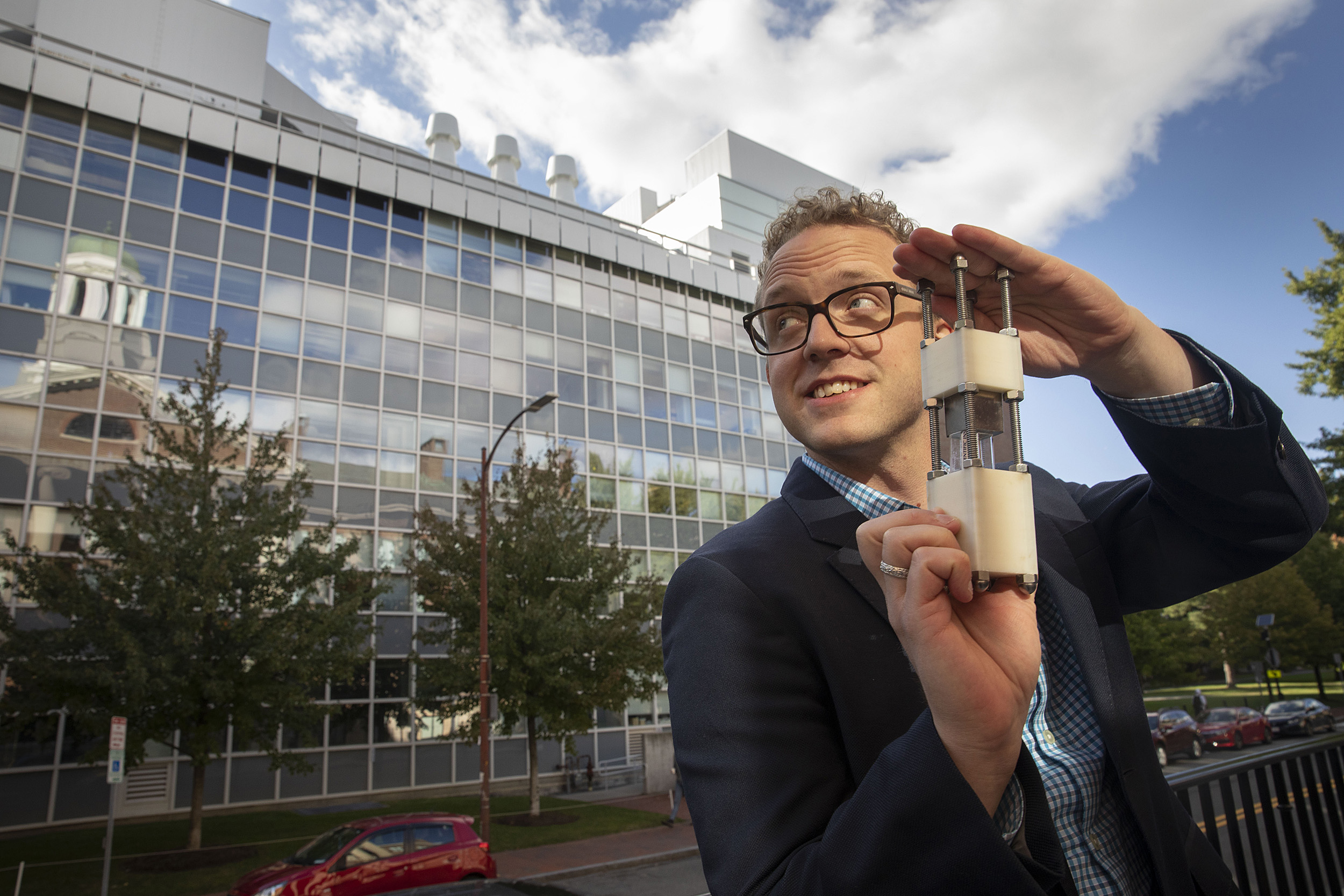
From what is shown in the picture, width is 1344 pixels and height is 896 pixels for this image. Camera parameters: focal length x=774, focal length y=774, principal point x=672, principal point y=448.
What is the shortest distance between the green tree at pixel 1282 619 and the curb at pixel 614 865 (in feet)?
125

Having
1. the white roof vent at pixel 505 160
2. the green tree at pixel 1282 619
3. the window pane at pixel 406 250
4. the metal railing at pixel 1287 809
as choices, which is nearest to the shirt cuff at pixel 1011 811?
the metal railing at pixel 1287 809

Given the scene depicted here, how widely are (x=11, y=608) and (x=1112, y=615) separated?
25133 millimetres

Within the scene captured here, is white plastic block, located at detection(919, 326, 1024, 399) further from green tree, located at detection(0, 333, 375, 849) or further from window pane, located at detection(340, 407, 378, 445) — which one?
window pane, located at detection(340, 407, 378, 445)

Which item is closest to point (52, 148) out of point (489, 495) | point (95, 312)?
point (95, 312)

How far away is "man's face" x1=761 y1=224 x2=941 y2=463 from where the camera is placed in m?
1.84

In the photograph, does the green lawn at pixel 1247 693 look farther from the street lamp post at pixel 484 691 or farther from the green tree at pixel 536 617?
the street lamp post at pixel 484 691

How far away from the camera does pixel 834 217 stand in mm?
2133

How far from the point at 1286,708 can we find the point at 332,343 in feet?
121

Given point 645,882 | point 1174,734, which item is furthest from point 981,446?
point 1174,734

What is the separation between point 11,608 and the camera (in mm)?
19453

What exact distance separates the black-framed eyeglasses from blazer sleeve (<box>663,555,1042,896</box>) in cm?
65

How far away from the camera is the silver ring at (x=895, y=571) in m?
1.04

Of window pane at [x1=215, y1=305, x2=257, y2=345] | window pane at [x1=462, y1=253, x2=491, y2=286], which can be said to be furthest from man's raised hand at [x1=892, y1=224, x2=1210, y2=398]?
window pane at [x1=462, y1=253, x2=491, y2=286]

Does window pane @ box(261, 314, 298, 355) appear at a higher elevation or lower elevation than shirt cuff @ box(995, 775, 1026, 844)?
higher
